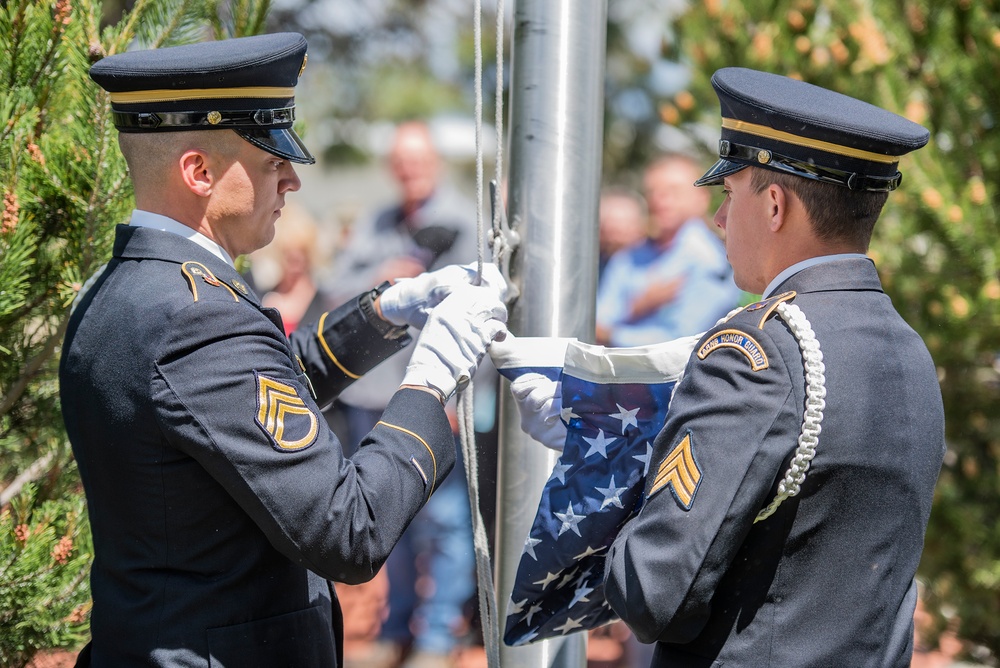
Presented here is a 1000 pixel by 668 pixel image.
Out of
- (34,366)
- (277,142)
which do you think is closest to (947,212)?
(277,142)

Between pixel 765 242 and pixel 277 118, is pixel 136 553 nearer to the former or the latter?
pixel 277 118

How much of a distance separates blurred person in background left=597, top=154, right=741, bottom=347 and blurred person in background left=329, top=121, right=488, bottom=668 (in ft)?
2.10

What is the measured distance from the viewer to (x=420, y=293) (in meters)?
2.07

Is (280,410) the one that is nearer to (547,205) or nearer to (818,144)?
(547,205)

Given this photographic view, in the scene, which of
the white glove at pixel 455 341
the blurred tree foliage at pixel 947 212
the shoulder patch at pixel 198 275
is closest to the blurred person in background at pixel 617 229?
the blurred tree foliage at pixel 947 212

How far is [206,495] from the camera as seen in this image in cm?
155

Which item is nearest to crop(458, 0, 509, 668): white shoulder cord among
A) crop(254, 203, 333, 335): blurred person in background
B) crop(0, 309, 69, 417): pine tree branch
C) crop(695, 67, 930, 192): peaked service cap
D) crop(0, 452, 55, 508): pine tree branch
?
crop(695, 67, 930, 192): peaked service cap

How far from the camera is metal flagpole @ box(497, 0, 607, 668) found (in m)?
1.84

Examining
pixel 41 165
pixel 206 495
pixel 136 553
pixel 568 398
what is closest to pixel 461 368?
pixel 568 398

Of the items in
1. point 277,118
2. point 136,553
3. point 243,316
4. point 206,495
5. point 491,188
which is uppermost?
point 277,118

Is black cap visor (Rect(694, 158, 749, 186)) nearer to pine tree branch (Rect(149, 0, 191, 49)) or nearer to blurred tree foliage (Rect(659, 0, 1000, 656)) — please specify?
pine tree branch (Rect(149, 0, 191, 49))

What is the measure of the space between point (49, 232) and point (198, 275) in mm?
695

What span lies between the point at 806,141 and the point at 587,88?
1.63 feet

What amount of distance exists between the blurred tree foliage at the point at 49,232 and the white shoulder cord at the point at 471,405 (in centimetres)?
73
